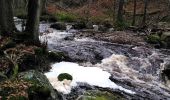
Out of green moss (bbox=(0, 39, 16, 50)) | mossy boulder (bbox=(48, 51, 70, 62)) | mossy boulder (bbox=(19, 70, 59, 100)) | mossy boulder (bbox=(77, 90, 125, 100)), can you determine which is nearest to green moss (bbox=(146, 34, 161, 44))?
mossy boulder (bbox=(48, 51, 70, 62))

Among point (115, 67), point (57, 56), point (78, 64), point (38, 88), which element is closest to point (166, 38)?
point (115, 67)

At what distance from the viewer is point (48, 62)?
514 inches

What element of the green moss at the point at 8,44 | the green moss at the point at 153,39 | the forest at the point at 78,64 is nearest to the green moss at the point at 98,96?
the forest at the point at 78,64

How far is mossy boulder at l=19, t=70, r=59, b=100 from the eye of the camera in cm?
871

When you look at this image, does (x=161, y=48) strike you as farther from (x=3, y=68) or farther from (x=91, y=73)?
(x=3, y=68)

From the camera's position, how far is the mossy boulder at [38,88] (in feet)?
28.6

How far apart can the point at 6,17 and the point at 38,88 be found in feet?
23.0

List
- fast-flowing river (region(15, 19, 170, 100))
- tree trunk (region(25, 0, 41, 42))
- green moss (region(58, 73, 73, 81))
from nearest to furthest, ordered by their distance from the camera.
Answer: green moss (region(58, 73, 73, 81)) < fast-flowing river (region(15, 19, 170, 100)) < tree trunk (region(25, 0, 41, 42))

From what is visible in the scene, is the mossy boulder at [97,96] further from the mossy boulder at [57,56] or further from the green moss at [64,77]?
the mossy boulder at [57,56]

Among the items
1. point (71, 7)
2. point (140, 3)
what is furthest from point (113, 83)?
point (71, 7)

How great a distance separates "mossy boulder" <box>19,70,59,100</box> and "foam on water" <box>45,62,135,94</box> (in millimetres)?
1110

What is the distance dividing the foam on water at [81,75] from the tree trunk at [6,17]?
3073mm

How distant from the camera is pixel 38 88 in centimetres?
880

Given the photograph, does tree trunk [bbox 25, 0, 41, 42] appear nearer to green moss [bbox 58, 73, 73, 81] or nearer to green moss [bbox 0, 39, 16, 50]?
green moss [bbox 0, 39, 16, 50]
